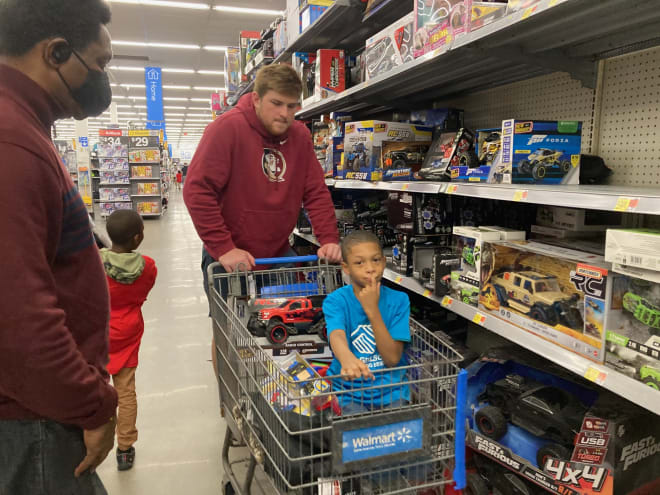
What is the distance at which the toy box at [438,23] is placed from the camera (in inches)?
81.6

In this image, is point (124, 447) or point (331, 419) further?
point (124, 447)

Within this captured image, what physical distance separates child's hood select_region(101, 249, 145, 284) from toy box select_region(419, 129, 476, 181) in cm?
160

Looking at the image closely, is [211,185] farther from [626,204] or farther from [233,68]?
[233,68]

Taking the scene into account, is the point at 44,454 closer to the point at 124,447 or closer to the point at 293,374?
the point at 293,374

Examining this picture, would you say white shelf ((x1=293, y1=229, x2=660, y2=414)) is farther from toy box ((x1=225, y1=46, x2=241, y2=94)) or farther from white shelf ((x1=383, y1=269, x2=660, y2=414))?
toy box ((x1=225, y1=46, x2=241, y2=94))

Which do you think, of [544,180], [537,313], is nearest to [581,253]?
[537,313]

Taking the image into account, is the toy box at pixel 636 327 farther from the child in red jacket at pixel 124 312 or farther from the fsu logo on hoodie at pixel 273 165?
the child in red jacket at pixel 124 312

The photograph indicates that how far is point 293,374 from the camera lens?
1.60 metres

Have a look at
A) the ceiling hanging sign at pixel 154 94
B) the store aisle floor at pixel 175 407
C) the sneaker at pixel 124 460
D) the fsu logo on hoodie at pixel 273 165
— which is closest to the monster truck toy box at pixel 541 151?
the fsu logo on hoodie at pixel 273 165

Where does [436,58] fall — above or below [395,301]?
above

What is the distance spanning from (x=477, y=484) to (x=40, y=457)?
5.75ft

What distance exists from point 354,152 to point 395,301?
5.56ft

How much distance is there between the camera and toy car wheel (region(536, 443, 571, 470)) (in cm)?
179

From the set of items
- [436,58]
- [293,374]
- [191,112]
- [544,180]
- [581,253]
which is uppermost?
[191,112]
